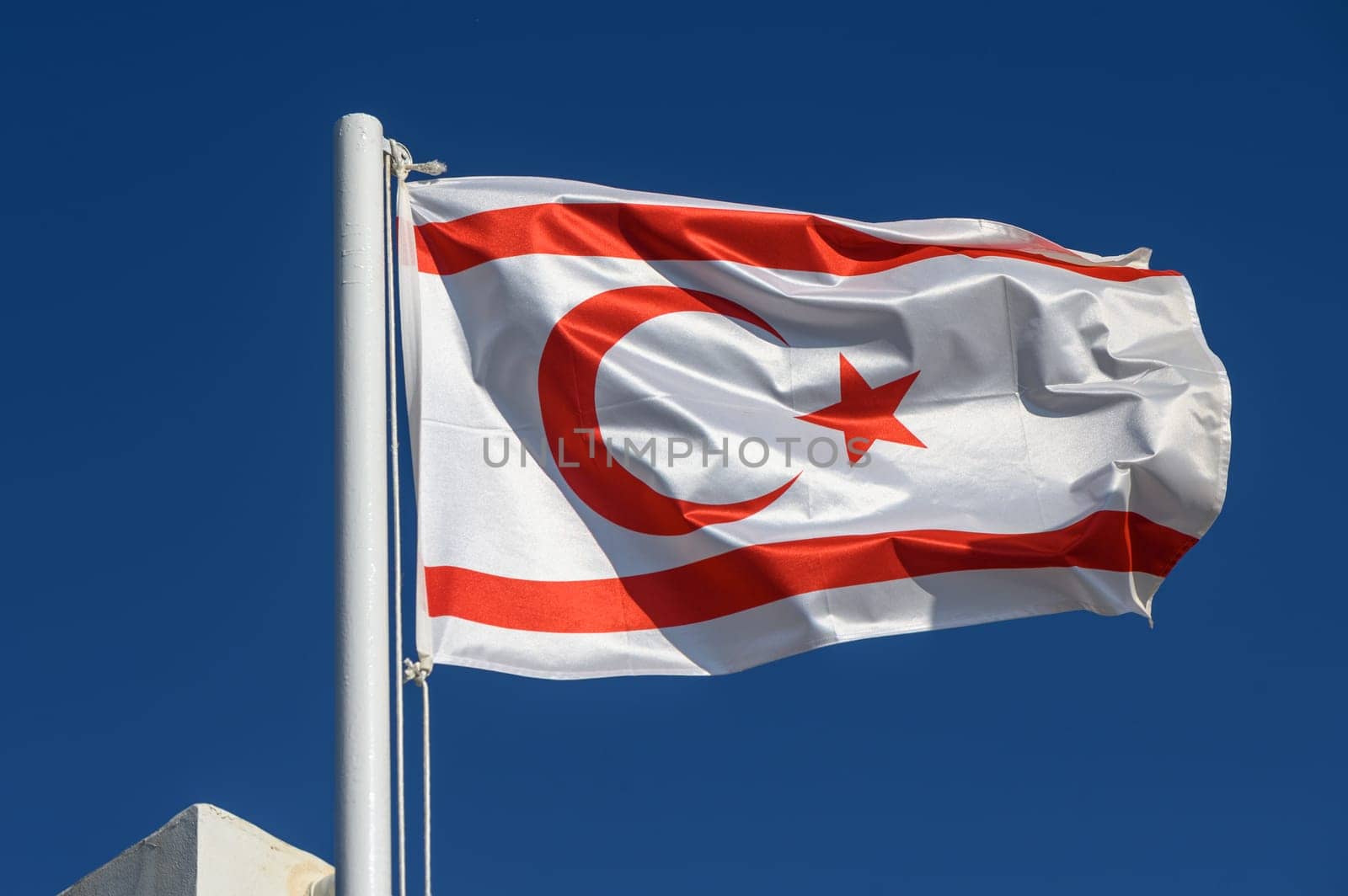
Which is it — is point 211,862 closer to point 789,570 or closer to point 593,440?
point 593,440

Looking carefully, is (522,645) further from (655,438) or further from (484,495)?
(655,438)

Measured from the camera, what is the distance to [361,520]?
5836mm

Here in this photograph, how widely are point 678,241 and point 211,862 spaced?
138 inches

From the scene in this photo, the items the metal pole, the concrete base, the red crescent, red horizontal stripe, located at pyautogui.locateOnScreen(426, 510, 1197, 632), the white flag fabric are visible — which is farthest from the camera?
the red crescent

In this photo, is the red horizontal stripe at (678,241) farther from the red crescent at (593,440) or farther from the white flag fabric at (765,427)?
the red crescent at (593,440)

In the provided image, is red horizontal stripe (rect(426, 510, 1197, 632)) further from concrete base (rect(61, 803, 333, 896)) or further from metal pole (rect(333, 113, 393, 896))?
concrete base (rect(61, 803, 333, 896))

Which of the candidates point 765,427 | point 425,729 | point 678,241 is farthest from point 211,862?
point 678,241

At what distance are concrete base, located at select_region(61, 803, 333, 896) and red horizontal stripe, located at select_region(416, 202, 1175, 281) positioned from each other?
2463 millimetres

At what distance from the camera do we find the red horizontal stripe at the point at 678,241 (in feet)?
24.6

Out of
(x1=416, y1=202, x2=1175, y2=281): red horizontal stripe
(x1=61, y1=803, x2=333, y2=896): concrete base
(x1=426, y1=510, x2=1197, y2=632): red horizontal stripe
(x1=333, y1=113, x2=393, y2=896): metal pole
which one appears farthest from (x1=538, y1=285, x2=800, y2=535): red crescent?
(x1=61, y1=803, x2=333, y2=896): concrete base

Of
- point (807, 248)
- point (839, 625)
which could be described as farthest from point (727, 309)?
point (839, 625)

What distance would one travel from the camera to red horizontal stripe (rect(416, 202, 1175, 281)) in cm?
750

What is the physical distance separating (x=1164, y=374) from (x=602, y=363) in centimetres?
268

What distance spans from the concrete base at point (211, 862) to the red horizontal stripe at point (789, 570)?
120 cm
